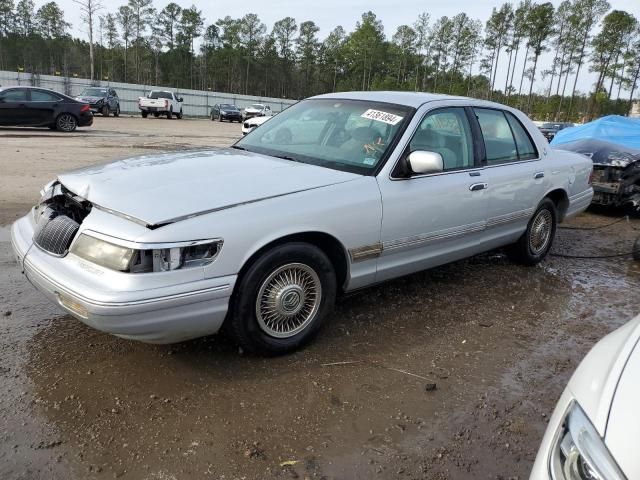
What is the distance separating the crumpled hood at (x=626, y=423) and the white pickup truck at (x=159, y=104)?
3534cm

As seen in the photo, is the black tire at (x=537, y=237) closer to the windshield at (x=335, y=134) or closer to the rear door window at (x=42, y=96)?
the windshield at (x=335, y=134)

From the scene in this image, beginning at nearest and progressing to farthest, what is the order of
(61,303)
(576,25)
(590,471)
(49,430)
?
(590,471) < (49,430) < (61,303) < (576,25)

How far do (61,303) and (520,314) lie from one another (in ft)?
10.9

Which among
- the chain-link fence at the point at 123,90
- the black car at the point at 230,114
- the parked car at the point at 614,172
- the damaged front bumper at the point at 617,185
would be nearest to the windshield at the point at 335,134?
the parked car at the point at 614,172

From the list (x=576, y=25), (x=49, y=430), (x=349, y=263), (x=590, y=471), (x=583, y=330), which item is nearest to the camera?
(x=590, y=471)

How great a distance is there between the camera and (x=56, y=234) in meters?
2.92

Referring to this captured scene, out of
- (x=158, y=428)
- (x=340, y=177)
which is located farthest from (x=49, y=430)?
(x=340, y=177)

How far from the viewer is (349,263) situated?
11.1ft

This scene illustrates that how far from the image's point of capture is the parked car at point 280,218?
8.61 ft

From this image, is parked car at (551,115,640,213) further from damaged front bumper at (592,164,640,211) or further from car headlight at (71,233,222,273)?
car headlight at (71,233,222,273)

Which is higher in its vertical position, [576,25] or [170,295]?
[576,25]

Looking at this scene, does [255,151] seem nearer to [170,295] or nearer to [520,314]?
[170,295]

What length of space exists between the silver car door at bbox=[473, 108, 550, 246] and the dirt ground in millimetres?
709

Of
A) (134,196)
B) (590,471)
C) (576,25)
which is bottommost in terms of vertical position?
(590,471)
